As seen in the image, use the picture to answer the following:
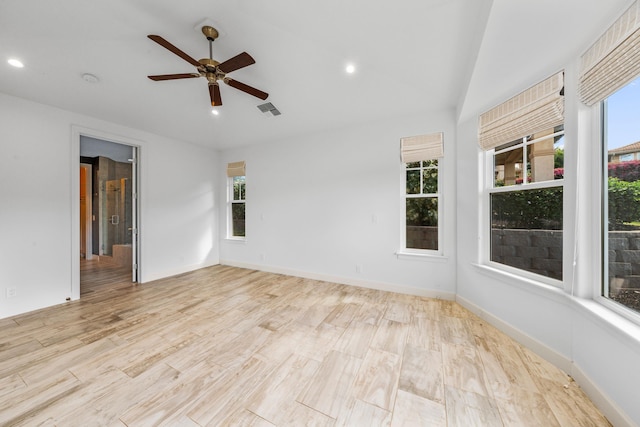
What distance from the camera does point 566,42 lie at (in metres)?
1.56

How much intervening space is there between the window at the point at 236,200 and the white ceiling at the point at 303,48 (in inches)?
77.6

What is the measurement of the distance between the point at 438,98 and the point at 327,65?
59.2 inches

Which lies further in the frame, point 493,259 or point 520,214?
point 493,259

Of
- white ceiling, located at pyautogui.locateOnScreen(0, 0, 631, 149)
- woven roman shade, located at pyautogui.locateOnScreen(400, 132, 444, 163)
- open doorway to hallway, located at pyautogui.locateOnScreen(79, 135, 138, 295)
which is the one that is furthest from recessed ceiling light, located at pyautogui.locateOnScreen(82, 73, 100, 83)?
woven roman shade, located at pyautogui.locateOnScreen(400, 132, 444, 163)

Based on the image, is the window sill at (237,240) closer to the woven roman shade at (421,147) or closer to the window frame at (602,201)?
the woven roman shade at (421,147)

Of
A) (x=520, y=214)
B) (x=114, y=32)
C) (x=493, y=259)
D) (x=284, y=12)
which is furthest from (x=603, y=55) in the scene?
(x=114, y=32)

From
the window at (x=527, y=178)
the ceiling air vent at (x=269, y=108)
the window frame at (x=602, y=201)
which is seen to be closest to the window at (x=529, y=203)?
the window at (x=527, y=178)

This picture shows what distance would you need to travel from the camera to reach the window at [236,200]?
489 centimetres

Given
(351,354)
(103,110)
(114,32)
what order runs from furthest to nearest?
(103,110) < (351,354) < (114,32)

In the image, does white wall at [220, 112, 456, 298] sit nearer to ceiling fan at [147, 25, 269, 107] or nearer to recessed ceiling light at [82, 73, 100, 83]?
ceiling fan at [147, 25, 269, 107]

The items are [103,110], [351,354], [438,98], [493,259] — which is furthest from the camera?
[103,110]

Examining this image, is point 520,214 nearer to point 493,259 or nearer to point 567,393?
point 493,259

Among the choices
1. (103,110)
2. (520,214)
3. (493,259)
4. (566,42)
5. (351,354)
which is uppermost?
(103,110)

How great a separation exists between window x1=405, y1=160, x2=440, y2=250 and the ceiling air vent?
6.74 ft
